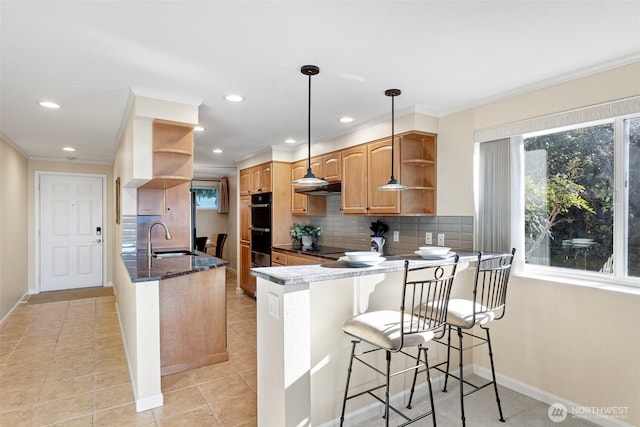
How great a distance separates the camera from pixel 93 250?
636 centimetres

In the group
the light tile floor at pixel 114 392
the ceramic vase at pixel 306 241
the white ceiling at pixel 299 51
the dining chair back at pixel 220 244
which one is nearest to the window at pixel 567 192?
the white ceiling at pixel 299 51

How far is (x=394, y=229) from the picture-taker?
395cm

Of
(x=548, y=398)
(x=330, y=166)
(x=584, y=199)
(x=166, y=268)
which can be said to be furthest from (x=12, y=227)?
(x=584, y=199)

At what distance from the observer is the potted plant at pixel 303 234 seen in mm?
4914

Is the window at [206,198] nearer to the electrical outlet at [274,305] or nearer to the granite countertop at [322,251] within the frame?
the granite countertop at [322,251]

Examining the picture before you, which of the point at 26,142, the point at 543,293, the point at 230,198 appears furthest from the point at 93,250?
the point at 543,293

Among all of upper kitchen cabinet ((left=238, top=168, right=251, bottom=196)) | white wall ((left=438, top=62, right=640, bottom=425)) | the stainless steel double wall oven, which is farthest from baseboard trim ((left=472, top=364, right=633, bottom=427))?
upper kitchen cabinet ((left=238, top=168, right=251, bottom=196))

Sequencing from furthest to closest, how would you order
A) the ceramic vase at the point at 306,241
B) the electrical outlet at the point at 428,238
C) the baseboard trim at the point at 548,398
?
the ceramic vase at the point at 306,241, the electrical outlet at the point at 428,238, the baseboard trim at the point at 548,398

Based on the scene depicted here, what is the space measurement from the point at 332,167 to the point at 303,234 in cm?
114

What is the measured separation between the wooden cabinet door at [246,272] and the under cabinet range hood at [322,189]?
5.06 feet

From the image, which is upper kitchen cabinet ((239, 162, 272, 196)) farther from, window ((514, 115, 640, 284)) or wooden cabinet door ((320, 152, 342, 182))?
window ((514, 115, 640, 284))

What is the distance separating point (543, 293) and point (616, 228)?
648 mm

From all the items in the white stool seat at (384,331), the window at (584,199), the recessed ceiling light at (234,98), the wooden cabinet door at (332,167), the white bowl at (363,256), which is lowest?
the white stool seat at (384,331)

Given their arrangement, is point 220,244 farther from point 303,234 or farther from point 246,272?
point 303,234
